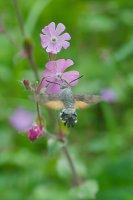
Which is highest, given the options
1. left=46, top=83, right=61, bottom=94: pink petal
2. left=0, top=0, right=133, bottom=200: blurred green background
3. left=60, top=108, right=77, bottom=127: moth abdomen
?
left=0, top=0, right=133, bottom=200: blurred green background

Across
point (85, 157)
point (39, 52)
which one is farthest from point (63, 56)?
point (85, 157)

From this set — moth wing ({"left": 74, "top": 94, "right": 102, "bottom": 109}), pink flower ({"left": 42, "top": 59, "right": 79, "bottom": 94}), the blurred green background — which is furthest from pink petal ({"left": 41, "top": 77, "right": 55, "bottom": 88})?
the blurred green background

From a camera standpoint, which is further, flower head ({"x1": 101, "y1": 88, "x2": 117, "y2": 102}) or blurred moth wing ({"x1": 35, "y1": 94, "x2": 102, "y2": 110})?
flower head ({"x1": 101, "y1": 88, "x2": 117, "y2": 102})

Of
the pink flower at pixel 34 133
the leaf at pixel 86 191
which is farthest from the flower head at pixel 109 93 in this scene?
the pink flower at pixel 34 133

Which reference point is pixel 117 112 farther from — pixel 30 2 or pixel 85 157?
pixel 30 2

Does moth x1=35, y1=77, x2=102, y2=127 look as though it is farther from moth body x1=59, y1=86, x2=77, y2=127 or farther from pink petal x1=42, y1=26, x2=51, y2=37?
pink petal x1=42, y1=26, x2=51, y2=37

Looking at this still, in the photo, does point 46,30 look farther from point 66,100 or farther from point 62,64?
point 66,100

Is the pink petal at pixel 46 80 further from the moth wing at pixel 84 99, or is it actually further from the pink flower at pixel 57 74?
the moth wing at pixel 84 99
